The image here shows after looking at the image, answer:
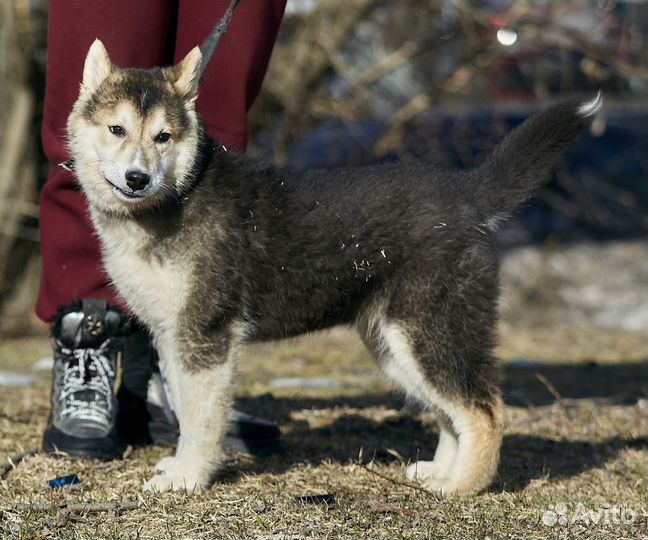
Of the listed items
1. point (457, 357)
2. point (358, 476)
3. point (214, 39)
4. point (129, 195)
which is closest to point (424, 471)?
point (358, 476)

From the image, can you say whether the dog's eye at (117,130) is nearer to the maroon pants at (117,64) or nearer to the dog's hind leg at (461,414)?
the maroon pants at (117,64)

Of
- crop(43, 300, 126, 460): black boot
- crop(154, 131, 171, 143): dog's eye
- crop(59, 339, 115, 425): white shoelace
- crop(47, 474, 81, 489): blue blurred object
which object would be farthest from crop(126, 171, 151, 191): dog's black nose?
crop(47, 474, 81, 489): blue blurred object

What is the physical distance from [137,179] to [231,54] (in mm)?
983

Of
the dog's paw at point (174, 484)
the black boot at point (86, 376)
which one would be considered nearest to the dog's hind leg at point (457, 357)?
the dog's paw at point (174, 484)

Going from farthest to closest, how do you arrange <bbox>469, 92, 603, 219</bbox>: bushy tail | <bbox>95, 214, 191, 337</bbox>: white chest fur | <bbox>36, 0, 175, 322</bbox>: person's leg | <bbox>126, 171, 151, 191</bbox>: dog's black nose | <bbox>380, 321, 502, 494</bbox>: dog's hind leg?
<bbox>36, 0, 175, 322</bbox>: person's leg < <bbox>469, 92, 603, 219</bbox>: bushy tail < <bbox>380, 321, 502, 494</bbox>: dog's hind leg < <bbox>95, 214, 191, 337</bbox>: white chest fur < <bbox>126, 171, 151, 191</bbox>: dog's black nose

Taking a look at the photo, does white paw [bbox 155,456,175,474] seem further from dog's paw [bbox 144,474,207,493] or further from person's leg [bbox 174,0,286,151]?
person's leg [bbox 174,0,286,151]

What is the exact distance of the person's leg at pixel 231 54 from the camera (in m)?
4.15

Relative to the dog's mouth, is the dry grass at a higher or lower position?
lower

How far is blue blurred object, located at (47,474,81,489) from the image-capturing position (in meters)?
3.71

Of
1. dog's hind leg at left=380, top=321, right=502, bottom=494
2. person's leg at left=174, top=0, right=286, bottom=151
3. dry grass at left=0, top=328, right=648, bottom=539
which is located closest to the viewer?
dry grass at left=0, top=328, right=648, bottom=539

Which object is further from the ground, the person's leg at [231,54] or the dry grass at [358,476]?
the person's leg at [231,54]

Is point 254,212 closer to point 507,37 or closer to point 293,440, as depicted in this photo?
point 293,440

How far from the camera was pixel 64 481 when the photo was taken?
375 centimetres

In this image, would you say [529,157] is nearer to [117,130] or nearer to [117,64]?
[117,130]
